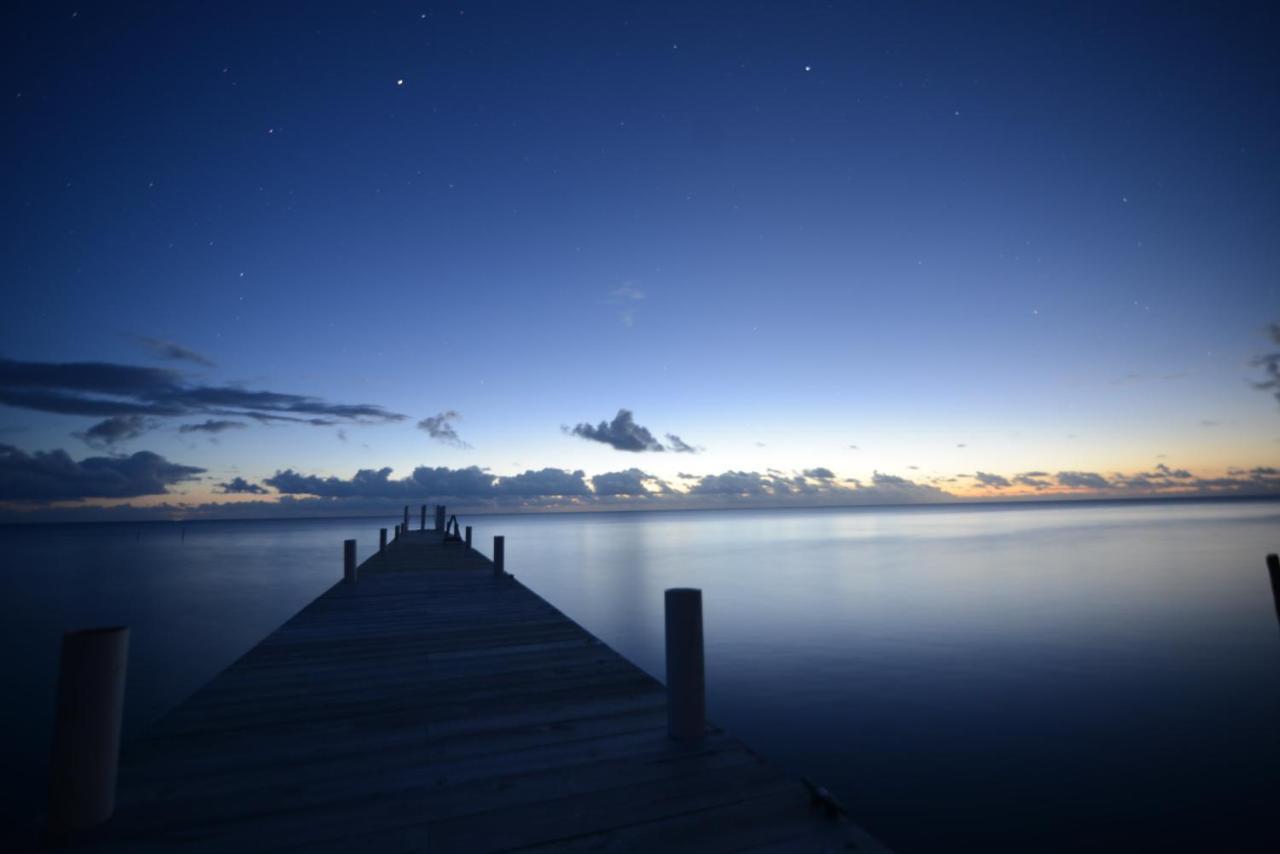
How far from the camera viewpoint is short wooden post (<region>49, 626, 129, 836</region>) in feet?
9.39

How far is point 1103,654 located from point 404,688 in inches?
638

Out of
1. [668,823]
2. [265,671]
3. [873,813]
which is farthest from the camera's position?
[873,813]

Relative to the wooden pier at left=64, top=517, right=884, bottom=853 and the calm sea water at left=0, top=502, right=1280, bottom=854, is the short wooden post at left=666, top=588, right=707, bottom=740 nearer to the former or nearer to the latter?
the wooden pier at left=64, top=517, right=884, bottom=853

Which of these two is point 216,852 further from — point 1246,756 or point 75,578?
point 75,578

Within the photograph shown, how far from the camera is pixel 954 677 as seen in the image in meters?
12.4

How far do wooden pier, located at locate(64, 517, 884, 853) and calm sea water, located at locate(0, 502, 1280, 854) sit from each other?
0.98 meters

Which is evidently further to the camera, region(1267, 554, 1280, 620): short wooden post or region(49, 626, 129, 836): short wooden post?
region(1267, 554, 1280, 620): short wooden post

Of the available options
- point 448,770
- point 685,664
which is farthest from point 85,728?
point 685,664

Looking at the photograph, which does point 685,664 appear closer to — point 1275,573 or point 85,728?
point 85,728

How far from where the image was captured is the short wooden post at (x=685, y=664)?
391cm

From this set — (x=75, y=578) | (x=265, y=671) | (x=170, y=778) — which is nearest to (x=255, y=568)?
(x=75, y=578)

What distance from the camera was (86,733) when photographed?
291 cm

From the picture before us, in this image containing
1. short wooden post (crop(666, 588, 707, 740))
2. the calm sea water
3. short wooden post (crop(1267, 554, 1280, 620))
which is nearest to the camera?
short wooden post (crop(666, 588, 707, 740))

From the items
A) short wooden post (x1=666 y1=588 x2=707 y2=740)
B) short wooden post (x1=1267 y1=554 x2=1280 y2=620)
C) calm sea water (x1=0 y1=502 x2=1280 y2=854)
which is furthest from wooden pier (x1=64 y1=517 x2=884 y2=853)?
short wooden post (x1=1267 y1=554 x2=1280 y2=620)
